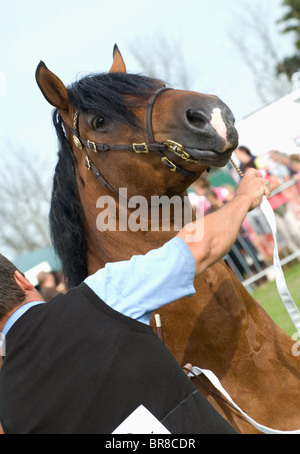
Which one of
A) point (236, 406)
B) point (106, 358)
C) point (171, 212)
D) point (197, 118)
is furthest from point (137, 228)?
point (106, 358)

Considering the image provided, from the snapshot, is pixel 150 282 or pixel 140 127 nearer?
pixel 150 282

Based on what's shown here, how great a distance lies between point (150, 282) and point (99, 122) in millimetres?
1492

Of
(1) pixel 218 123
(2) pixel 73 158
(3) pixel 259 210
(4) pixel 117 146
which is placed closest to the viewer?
(1) pixel 218 123

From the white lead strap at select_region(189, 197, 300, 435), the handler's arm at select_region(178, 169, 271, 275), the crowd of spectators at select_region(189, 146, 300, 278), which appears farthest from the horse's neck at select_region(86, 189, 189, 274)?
the crowd of spectators at select_region(189, 146, 300, 278)

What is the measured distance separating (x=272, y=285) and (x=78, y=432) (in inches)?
430

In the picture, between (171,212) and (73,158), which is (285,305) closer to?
(171,212)

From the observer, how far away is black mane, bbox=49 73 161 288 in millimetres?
3498

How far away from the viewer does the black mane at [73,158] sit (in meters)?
3.50

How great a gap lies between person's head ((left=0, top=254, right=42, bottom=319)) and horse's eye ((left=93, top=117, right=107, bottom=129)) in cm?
119

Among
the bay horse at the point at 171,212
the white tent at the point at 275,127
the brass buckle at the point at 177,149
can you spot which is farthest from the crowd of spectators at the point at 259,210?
the brass buckle at the point at 177,149

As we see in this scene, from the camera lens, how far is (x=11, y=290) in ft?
8.53

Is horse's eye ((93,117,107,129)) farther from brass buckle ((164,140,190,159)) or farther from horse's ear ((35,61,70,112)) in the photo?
brass buckle ((164,140,190,159))

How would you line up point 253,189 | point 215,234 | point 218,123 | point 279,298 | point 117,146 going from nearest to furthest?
point 215,234 < point 253,189 < point 218,123 < point 117,146 < point 279,298
